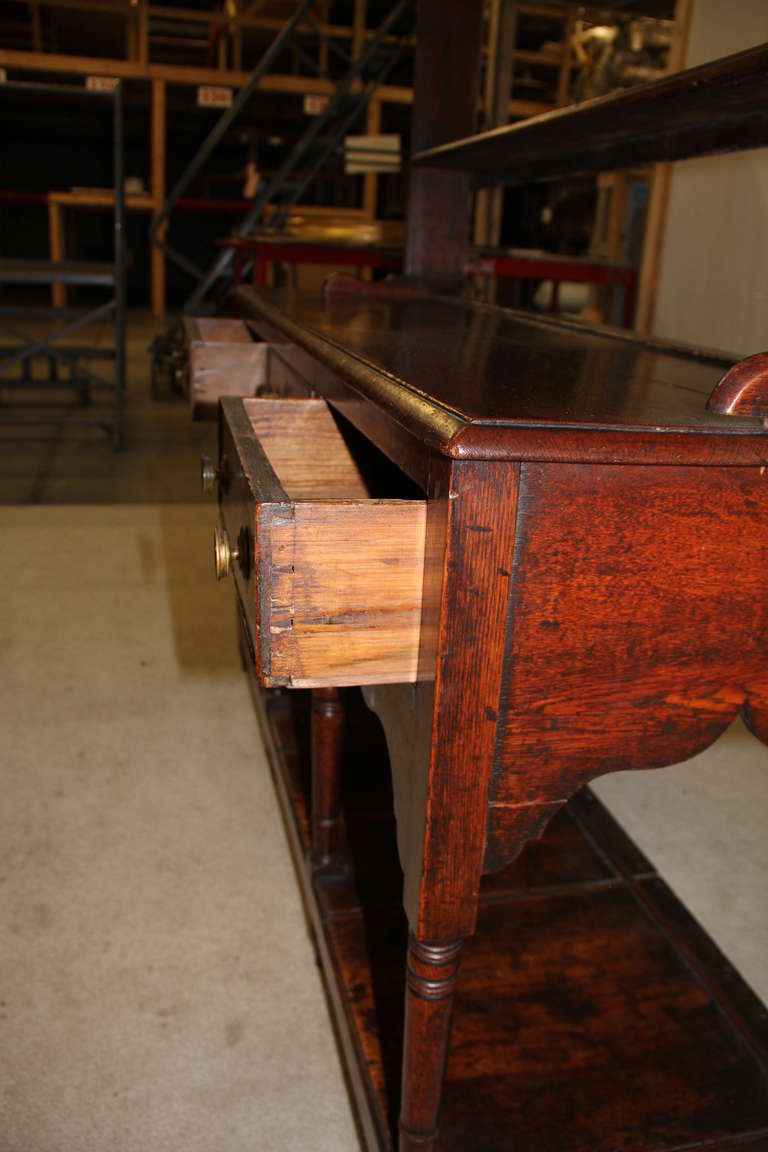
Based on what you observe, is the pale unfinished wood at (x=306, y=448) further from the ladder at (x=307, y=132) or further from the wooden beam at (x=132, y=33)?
the wooden beam at (x=132, y=33)

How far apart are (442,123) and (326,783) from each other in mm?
1625

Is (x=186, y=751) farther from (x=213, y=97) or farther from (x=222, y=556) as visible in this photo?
(x=213, y=97)

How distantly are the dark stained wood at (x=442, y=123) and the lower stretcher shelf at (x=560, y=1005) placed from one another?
55.3 inches

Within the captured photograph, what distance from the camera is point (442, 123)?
2.24 metres

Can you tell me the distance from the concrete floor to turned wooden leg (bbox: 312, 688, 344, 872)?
139mm

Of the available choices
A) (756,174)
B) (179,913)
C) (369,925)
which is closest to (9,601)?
(179,913)

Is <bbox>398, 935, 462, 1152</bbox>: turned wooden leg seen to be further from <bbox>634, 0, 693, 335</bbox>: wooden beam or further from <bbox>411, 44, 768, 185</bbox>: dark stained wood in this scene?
<bbox>634, 0, 693, 335</bbox>: wooden beam

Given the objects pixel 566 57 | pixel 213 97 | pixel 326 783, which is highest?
pixel 566 57

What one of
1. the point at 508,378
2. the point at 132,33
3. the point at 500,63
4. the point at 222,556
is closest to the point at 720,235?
the point at 500,63

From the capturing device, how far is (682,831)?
1745mm

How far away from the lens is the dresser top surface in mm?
630

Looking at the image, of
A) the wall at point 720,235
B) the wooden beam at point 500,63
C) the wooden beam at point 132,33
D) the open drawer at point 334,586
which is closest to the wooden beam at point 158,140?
the wooden beam at point 132,33

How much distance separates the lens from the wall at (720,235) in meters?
3.00

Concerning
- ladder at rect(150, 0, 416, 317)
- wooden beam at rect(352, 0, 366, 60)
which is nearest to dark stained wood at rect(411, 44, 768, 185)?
ladder at rect(150, 0, 416, 317)
